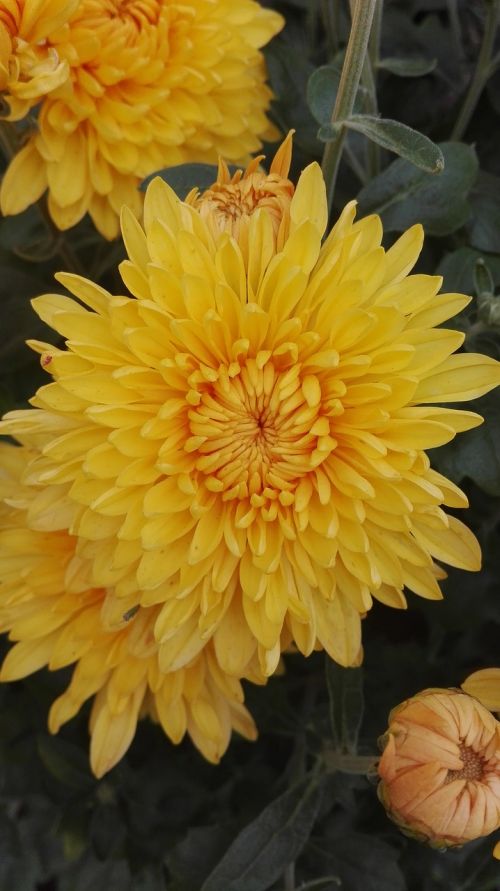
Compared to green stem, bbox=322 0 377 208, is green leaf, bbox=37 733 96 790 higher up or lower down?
lower down

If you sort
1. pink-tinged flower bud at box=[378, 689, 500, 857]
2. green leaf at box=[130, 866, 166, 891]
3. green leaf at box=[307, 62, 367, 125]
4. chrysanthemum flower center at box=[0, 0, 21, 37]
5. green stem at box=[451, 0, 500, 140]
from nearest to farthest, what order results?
pink-tinged flower bud at box=[378, 689, 500, 857]
chrysanthemum flower center at box=[0, 0, 21, 37]
green leaf at box=[307, 62, 367, 125]
green stem at box=[451, 0, 500, 140]
green leaf at box=[130, 866, 166, 891]

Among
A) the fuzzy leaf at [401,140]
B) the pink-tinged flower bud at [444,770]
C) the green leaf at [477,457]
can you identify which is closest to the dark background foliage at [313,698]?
the green leaf at [477,457]

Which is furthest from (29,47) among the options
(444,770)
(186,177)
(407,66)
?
(444,770)

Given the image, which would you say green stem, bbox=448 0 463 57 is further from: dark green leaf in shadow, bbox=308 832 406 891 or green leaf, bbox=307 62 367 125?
dark green leaf in shadow, bbox=308 832 406 891

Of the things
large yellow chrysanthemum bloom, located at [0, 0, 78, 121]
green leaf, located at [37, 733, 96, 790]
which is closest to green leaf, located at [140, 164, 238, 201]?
large yellow chrysanthemum bloom, located at [0, 0, 78, 121]

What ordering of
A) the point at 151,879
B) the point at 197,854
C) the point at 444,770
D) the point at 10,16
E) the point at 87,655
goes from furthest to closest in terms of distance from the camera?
1. the point at 151,879
2. the point at 197,854
3. the point at 87,655
4. the point at 10,16
5. the point at 444,770

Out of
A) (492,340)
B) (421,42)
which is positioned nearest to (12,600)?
(492,340)

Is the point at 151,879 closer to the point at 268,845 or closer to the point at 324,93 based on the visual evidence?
the point at 268,845
